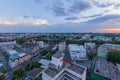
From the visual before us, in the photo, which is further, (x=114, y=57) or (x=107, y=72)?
(x=114, y=57)

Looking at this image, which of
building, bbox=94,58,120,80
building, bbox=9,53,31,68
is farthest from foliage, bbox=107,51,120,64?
building, bbox=9,53,31,68

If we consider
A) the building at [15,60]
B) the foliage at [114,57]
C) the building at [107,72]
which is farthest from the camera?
the foliage at [114,57]

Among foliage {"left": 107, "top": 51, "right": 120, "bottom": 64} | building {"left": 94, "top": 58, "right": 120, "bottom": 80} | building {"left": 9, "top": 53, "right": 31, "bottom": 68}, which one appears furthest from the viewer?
foliage {"left": 107, "top": 51, "right": 120, "bottom": 64}

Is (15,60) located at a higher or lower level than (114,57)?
lower

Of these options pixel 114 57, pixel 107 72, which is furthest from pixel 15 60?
pixel 114 57

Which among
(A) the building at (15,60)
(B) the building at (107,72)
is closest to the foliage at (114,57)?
(B) the building at (107,72)

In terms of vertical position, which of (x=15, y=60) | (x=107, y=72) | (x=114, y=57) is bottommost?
(x=107, y=72)

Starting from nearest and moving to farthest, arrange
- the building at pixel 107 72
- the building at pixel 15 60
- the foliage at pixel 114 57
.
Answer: the building at pixel 107 72 < the building at pixel 15 60 < the foliage at pixel 114 57

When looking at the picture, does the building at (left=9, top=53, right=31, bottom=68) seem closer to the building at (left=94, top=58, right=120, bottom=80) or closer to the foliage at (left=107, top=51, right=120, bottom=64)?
the building at (left=94, top=58, right=120, bottom=80)

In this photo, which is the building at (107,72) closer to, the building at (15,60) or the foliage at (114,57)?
the foliage at (114,57)

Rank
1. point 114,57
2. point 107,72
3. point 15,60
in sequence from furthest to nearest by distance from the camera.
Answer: point 114,57, point 15,60, point 107,72

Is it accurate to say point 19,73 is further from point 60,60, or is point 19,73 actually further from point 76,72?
point 76,72

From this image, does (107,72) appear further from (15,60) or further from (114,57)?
(15,60)
